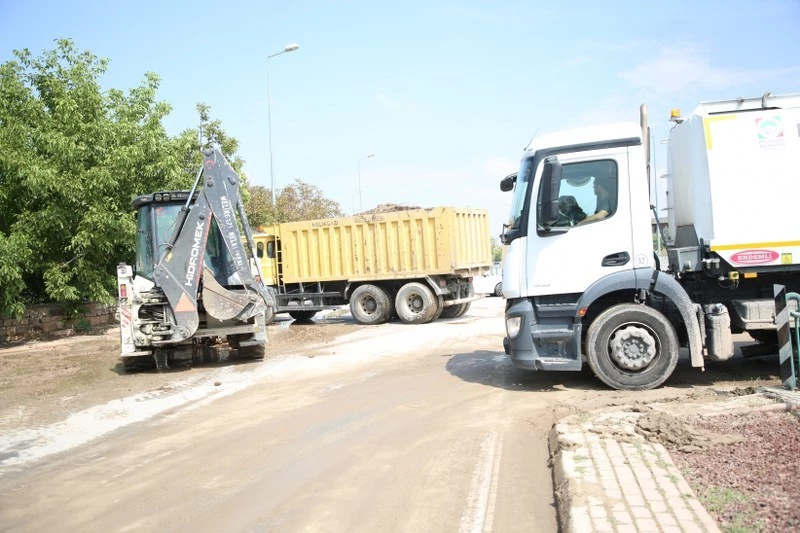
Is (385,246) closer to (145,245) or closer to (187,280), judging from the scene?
(145,245)

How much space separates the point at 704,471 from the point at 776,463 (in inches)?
19.4

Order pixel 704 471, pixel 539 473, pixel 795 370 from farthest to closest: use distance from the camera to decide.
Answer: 1. pixel 795 370
2. pixel 539 473
3. pixel 704 471

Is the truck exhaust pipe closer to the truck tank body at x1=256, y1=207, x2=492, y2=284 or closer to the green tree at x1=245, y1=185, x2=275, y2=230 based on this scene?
the truck tank body at x1=256, y1=207, x2=492, y2=284

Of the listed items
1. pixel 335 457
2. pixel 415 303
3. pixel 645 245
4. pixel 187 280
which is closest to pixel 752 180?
pixel 645 245

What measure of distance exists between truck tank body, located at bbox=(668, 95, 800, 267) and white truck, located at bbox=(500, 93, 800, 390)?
0.04 feet

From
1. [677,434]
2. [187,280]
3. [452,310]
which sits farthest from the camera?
[452,310]

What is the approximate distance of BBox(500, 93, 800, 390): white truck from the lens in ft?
23.1

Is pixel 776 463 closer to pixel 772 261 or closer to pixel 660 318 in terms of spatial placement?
pixel 660 318

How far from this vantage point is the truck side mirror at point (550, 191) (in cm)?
708

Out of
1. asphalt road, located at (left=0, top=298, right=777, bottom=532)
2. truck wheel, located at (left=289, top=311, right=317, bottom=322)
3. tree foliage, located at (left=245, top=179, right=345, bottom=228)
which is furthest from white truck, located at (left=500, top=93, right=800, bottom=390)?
tree foliage, located at (left=245, top=179, right=345, bottom=228)

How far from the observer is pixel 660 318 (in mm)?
7191

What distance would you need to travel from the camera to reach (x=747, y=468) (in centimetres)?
431

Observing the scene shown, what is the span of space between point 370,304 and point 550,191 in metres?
11.2

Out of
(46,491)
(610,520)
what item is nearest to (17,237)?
(46,491)
